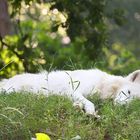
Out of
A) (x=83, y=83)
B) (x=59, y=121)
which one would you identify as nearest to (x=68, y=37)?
(x=83, y=83)

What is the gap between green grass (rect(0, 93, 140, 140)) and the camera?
509 cm

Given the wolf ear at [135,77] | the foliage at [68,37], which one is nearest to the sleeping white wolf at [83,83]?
the wolf ear at [135,77]

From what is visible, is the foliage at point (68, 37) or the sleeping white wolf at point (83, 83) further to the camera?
the foliage at point (68, 37)

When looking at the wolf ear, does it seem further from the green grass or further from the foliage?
the green grass

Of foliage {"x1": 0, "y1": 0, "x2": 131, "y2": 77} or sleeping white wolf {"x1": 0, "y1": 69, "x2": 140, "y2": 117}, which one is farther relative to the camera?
foliage {"x1": 0, "y1": 0, "x2": 131, "y2": 77}

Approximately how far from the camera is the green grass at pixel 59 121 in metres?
5.09

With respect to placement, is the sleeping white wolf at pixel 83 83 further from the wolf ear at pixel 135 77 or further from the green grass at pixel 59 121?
the green grass at pixel 59 121

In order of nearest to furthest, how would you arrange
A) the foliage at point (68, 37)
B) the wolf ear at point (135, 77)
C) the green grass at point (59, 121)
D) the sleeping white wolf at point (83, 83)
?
the green grass at point (59, 121)
the sleeping white wolf at point (83, 83)
the wolf ear at point (135, 77)
the foliage at point (68, 37)

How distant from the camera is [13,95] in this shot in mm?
6078

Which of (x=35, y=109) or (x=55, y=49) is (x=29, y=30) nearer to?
(x=55, y=49)

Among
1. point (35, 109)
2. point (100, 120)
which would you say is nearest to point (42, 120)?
point (35, 109)

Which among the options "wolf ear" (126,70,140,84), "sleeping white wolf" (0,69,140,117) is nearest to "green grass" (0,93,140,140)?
"sleeping white wolf" (0,69,140,117)

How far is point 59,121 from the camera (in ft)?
17.7

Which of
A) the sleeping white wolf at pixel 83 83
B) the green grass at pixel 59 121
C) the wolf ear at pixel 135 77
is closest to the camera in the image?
the green grass at pixel 59 121
